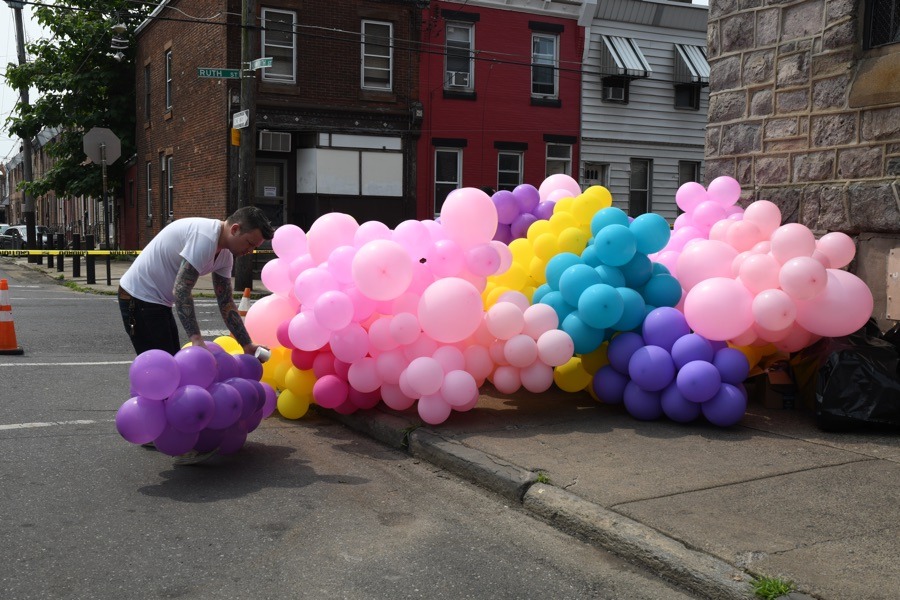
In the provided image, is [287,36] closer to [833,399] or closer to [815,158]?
[815,158]

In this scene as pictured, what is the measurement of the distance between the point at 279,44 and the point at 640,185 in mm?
11815

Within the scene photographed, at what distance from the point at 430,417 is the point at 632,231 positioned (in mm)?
2141

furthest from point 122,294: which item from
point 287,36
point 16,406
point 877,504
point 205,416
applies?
point 287,36

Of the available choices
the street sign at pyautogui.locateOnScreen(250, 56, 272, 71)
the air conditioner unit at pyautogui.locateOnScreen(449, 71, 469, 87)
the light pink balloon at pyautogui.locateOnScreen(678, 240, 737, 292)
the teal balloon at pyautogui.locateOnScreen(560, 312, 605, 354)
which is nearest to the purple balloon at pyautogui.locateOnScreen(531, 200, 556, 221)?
the light pink balloon at pyautogui.locateOnScreen(678, 240, 737, 292)

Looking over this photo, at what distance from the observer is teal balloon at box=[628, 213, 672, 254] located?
658 centimetres

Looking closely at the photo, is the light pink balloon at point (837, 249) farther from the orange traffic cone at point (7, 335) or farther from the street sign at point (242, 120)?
the street sign at point (242, 120)

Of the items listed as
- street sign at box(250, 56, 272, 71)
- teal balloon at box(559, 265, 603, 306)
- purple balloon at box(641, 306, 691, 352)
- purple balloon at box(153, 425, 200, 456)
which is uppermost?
street sign at box(250, 56, 272, 71)

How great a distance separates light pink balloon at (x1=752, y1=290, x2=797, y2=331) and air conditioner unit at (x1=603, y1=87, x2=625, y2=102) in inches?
794

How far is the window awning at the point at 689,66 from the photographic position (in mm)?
25391

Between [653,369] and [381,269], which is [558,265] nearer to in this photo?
[653,369]

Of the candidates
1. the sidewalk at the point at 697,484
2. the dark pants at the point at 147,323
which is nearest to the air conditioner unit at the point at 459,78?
the sidewalk at the point at 697,484

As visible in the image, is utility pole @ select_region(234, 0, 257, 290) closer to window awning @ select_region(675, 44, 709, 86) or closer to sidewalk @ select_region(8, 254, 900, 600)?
sidewalk @ select_region(8, 254, 900, 600)

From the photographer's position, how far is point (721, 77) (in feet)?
28.5

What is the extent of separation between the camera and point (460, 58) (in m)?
23.6
